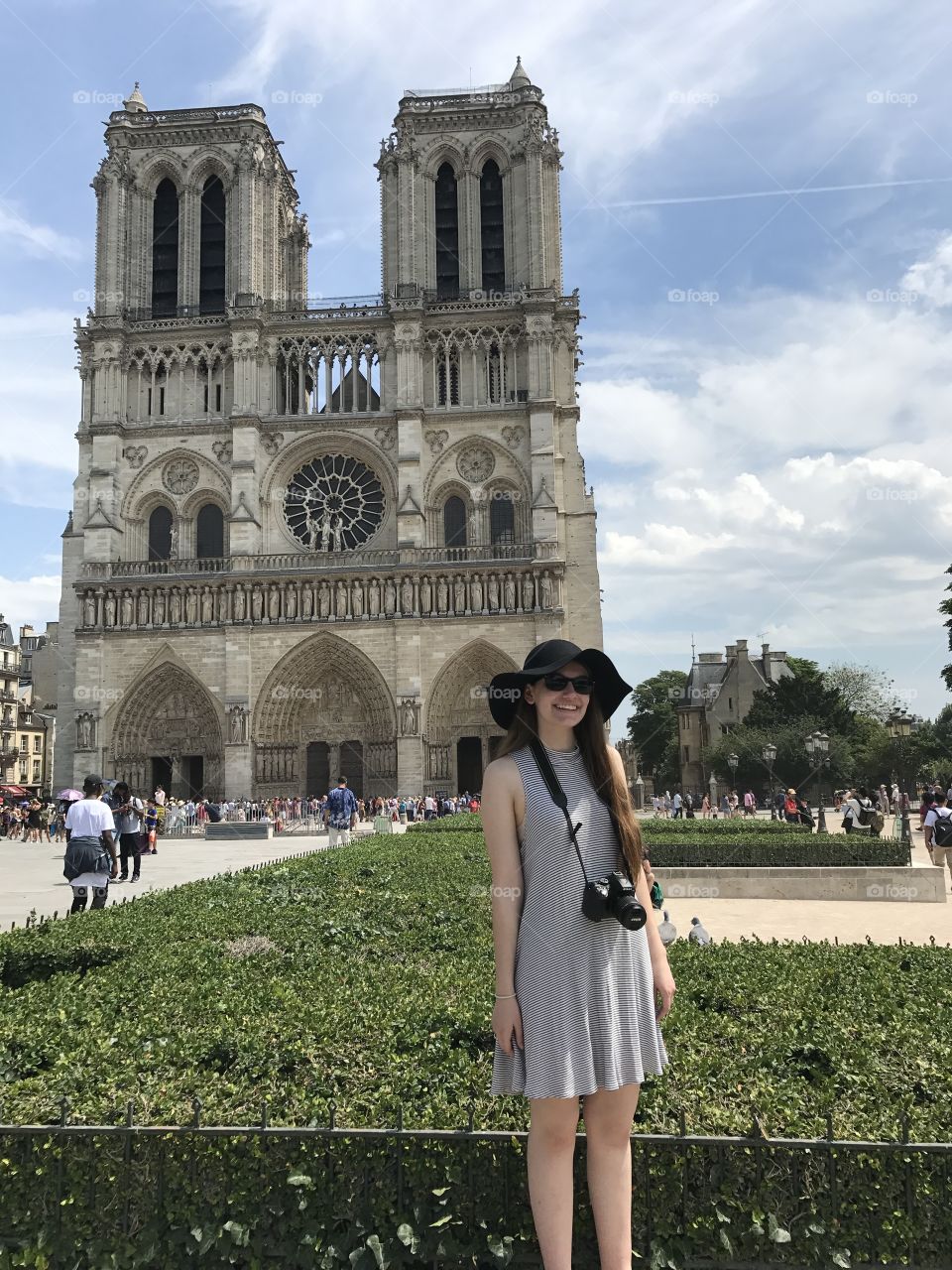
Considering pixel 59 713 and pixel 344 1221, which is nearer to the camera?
pixel 344 1221

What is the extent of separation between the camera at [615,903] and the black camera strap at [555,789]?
0.17 feet

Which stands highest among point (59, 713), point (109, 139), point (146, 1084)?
point (109, 139)

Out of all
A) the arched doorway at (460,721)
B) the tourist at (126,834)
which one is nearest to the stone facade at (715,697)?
the arched doorway at (460,721)

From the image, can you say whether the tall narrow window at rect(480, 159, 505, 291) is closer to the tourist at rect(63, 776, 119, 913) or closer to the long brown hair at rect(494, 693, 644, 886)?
the tourist at rect(63, 776, 119, 913)

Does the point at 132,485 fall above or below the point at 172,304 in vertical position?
below

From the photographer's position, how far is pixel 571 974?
3.02m

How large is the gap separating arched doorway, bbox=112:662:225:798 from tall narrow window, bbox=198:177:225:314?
15.8 m

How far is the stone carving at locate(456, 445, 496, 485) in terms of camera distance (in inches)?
1495

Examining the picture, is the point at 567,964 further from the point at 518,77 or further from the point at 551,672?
the point at 518,77

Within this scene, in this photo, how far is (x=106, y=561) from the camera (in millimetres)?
37281

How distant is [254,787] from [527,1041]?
111 ft

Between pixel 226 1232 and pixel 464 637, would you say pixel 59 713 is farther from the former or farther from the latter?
pixel 226 1232

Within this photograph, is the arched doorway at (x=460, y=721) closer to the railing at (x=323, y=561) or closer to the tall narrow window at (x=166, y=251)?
the railing at (x=323, y=561)

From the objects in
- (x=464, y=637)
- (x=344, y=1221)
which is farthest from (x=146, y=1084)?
(x=464, y=637)
